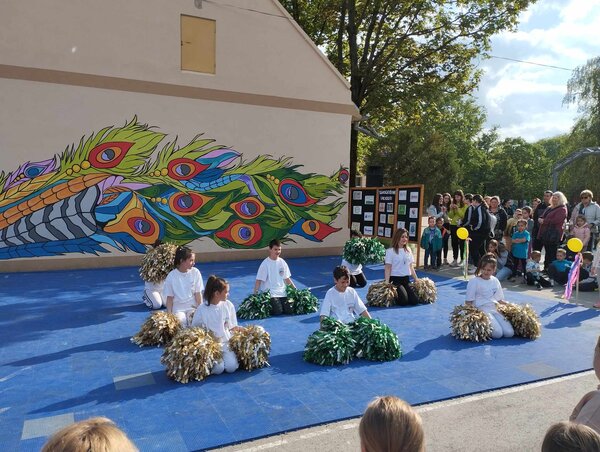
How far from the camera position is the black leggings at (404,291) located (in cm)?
972

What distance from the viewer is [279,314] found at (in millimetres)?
8836

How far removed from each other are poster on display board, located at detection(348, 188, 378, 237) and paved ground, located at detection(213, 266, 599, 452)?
1068 cm

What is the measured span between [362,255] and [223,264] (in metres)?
5.18

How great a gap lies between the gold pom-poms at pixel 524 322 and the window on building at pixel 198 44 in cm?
1104

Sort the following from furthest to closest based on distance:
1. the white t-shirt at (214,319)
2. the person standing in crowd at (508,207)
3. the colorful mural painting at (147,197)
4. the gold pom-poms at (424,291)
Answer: the person standing in crowd at (508,207) → the colorful mural painting at (147,197) → the gold pom-poms at (424,291) → the white t-shirt at (214,319)

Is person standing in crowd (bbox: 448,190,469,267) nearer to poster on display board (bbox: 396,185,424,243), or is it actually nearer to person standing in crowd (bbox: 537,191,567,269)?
poster on display board (bbox: 396,185,424,243)

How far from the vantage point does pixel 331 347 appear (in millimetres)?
6266

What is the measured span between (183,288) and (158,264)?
1707mm

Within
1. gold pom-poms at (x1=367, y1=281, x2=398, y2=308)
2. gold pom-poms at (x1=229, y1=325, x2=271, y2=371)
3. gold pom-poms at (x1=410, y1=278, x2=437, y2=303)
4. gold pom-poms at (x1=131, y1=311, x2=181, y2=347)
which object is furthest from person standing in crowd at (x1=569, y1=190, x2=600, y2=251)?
gold pom-poms at (x1=131, y1=311, x2=181, y2=347)

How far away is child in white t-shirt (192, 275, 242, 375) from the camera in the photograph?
5.94m

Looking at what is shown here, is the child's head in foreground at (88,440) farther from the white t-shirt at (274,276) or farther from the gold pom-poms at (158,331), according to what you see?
the white t-shirt at (274,276)

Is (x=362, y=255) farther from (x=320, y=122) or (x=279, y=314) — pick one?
(x=320, y=122)

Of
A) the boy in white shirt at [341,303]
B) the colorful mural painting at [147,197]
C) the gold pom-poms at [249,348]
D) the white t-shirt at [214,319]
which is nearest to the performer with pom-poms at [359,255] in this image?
the boy in white shirt at [341,303]

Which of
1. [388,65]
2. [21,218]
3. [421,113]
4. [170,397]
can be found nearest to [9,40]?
[21,218]
